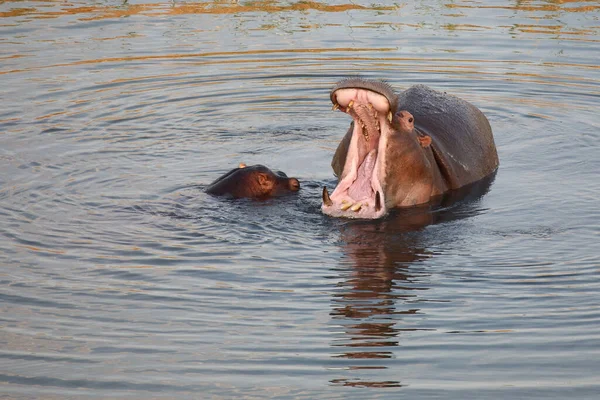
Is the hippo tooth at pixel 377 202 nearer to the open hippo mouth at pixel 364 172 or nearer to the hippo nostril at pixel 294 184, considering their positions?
the open hippo mouth at pixel 364 172

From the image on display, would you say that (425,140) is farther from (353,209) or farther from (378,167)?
(353,209)

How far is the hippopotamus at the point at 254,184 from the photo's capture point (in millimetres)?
8312

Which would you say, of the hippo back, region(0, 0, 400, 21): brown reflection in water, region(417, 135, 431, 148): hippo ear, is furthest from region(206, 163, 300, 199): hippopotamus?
region(0, 0, 400, 21): brown reflection in water

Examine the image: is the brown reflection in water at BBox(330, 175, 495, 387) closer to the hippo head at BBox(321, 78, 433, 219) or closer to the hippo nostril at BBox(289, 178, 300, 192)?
the hippo head at BBox(321, 78, 433, 219)

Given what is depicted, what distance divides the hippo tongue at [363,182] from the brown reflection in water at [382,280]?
26 centimetres

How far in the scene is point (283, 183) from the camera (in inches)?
329

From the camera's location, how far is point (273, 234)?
7.42m

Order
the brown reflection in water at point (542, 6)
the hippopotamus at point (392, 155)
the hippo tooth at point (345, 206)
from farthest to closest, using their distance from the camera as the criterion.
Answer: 1. the brown reflection in water at point (542, 6)
2. the hippo tooth at point (345, 206)
3. the hippopotamus at point (392, 155)

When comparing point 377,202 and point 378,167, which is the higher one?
point 378,167

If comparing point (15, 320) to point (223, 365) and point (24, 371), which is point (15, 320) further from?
point (223, 365)

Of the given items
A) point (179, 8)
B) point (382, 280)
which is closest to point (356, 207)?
point (382, 280)

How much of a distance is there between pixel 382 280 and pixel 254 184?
2.08 m

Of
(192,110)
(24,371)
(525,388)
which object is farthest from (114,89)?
(525,388)

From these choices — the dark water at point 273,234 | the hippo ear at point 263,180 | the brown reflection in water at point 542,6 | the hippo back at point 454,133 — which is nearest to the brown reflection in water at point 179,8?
the dark water at point 273,234
